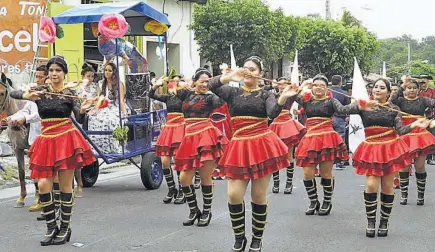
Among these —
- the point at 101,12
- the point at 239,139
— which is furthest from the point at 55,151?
the point at 101,12

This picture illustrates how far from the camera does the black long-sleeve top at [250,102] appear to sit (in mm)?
6930

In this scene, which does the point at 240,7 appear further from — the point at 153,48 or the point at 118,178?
the point at 118,178

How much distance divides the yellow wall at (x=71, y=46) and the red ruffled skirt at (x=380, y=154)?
9727 mm

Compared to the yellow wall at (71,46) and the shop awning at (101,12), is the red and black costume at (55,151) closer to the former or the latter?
the shop awning at (101,12)

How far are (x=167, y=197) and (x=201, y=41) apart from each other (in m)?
17.3

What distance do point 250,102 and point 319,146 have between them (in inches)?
114

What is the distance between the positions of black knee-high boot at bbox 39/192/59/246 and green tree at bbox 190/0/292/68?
19420 mm

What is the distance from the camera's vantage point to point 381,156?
8.09 meters

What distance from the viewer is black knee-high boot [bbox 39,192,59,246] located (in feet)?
24.6

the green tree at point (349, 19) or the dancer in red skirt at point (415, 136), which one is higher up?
the green tree at point (349, 19)

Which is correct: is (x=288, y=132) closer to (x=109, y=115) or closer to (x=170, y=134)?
(x=170, y=134)

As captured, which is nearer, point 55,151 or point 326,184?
point 55,151

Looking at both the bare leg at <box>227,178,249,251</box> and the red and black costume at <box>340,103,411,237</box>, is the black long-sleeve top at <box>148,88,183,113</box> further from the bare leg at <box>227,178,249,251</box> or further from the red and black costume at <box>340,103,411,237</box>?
the bare leg at <box>227,178,249,251</box>

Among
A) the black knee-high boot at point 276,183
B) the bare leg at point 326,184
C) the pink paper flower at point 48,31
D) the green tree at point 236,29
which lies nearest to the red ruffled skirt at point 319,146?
the bare leg at point 326,184
